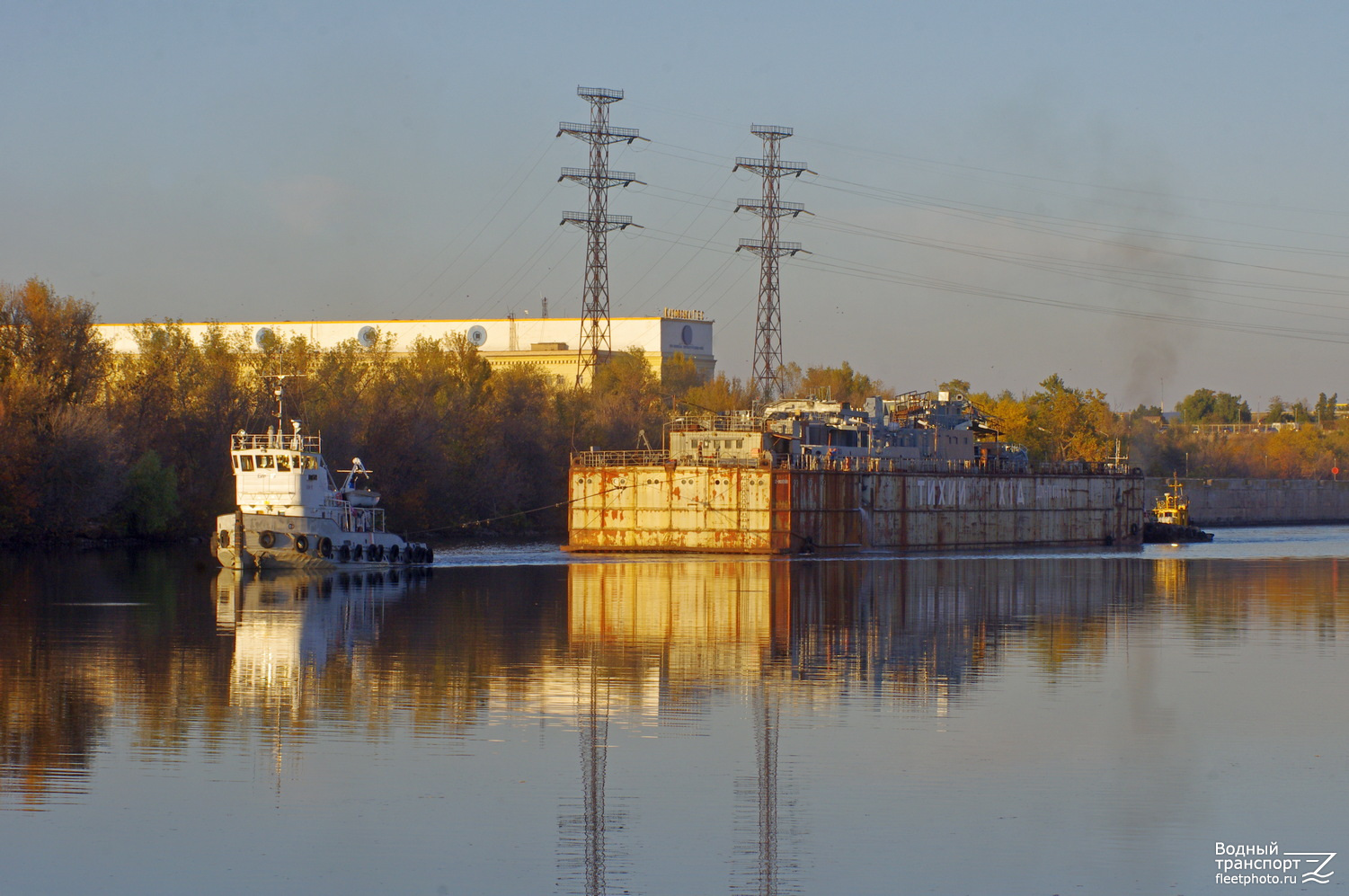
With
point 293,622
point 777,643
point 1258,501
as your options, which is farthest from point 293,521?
point 1258,501

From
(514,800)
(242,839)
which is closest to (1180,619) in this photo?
(514,800)

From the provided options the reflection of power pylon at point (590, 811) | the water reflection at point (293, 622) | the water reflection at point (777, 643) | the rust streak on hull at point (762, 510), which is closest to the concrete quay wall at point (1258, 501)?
the rust streak on hull at point (762, 510)

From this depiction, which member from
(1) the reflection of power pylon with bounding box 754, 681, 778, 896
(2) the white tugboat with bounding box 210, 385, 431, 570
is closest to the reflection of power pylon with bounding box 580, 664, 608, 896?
(1) the reflection of power pylon with bounding box 754, 681, 778, 896

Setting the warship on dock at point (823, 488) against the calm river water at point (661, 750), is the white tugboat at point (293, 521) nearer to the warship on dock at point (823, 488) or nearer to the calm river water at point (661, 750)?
the calm river water at point (661, 750)

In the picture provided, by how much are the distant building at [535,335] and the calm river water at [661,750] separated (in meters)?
116

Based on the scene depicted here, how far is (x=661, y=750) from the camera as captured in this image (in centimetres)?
2038

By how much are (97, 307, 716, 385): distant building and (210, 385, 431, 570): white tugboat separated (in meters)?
96.5

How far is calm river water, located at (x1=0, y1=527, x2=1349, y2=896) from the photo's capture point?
15.0 meters

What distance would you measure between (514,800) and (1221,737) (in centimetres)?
1028

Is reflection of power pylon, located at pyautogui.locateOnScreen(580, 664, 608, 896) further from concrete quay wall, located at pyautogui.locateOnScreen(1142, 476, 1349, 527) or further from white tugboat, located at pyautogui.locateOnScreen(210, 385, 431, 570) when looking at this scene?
concrete quay wall, located at pyautogui.locateOnScreen(1142, 476, 1349, 527)

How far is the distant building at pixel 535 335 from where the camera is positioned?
156 meters

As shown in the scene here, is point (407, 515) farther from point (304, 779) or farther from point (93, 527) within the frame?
point (304, 779)

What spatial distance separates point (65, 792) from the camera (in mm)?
17453

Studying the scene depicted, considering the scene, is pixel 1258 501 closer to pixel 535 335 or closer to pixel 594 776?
pixel 535 335
